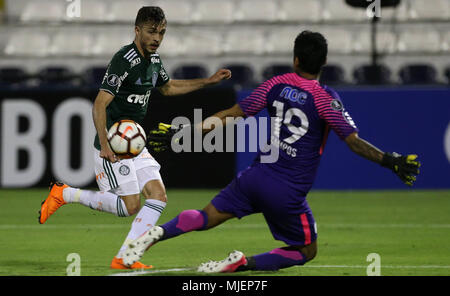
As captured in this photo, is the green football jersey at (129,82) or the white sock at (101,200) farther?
the white sock at (101,200)

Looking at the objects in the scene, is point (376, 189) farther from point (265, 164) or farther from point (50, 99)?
point (265, 164)

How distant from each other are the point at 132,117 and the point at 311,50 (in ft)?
6.41

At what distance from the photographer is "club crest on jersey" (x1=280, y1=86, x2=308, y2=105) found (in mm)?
6383

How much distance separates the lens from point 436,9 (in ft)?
66.2

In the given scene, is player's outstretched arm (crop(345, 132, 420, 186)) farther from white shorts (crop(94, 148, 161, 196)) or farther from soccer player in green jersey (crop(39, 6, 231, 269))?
white shorts (crop(94, 148, 161, 196))

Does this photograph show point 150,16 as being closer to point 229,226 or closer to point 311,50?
point 311,50

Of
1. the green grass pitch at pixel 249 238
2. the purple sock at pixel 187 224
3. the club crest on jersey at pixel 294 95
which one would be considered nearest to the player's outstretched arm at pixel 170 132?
the club crest on jersey at pixel 294 95

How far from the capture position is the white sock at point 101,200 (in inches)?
305

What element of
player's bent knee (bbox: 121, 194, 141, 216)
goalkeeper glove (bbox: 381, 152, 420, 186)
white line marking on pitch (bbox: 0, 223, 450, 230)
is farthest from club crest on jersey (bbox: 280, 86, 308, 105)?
white line marking on pitch (bbox: 0, 223, 450, 230)

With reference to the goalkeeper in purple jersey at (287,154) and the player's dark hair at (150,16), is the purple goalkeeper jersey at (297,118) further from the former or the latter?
the player's dark hair at (150,16)

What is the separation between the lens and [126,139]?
24.2 ft

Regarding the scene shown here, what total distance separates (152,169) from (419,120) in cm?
815

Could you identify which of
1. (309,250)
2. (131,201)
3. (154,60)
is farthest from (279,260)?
(154,60)
